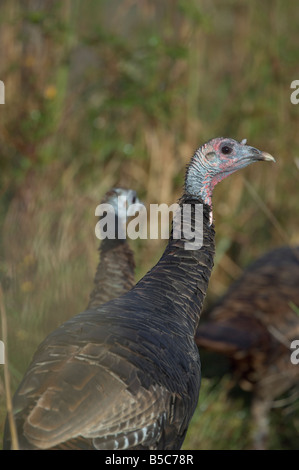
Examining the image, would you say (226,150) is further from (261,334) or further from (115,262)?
(261,334)

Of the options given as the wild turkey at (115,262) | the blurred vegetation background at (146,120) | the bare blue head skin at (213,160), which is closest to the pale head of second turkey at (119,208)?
the wild turkey at (115,262)

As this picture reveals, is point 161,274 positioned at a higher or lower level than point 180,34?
lower

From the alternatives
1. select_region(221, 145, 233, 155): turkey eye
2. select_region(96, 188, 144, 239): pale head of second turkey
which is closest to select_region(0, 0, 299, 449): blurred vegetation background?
select_region(96, 188, 144, 239): pale head of second turkey

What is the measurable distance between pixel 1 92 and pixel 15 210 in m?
0.99

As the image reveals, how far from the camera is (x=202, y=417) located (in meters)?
4.13

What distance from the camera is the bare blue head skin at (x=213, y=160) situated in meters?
3.08

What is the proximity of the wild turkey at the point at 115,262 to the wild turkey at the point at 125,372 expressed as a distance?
711 mm

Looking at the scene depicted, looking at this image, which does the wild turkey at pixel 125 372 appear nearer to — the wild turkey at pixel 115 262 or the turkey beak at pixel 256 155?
the turkey beak at pixel 256 155

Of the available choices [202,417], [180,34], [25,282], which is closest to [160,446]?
[25,282]

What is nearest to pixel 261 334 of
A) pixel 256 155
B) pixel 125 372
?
pixel 256 155

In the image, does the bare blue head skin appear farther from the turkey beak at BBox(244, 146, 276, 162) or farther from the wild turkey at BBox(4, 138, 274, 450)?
the wild turkey at BBox(4, 138, 274, 450)

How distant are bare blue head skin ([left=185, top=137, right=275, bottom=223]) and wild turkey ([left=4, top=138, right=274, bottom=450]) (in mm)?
202

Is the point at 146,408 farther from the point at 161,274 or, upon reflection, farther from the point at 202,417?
the point at 202,417
